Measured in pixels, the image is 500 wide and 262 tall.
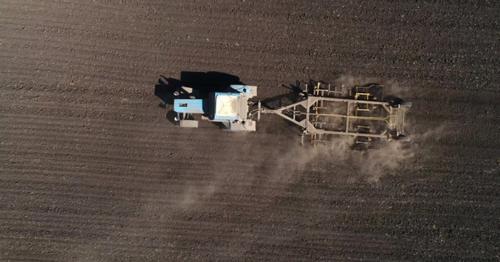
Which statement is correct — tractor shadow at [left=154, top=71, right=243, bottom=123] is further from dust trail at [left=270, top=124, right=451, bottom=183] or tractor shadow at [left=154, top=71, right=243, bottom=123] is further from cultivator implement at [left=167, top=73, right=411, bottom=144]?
dust trail at [left=270, top=124, right=451, bottom=183]

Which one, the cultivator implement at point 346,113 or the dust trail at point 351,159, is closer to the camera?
the cultivator implement at point 346,113

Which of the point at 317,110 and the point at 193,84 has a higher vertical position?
the point at 193,84

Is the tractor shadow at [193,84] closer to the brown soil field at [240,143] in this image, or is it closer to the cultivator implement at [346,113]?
the brown soil field at [240,143]

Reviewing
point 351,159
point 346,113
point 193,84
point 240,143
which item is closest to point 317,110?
point 346,113

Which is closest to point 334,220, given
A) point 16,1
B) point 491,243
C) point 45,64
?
point 491,243

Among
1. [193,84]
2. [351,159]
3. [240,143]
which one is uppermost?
[193,84]

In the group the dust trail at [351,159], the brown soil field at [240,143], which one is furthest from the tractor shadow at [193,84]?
the dust trail at [351,159]

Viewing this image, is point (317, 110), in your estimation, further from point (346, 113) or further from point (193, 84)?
point (193, 84)

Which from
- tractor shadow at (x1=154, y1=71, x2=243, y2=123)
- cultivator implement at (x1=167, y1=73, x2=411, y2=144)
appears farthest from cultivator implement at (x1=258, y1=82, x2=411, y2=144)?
tractor shadow at (x1=154, y1=71, x2=243, y2=123)
